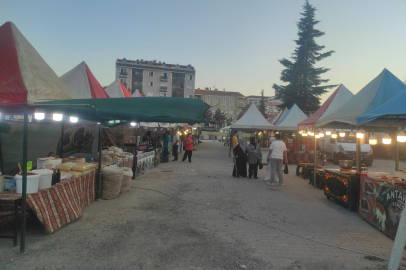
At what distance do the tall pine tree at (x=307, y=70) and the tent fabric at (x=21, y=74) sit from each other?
1234 inches

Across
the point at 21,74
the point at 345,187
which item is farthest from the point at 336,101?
the point at 21,74

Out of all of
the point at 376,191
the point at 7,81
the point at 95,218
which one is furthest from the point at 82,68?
the point at 376,191

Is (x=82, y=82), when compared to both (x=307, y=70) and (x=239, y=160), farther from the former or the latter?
(x=307, y=70)

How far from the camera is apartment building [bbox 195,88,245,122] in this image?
8012 centimetres

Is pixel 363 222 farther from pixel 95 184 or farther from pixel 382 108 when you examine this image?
pixel 95 184

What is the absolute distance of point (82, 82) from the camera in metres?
10.1

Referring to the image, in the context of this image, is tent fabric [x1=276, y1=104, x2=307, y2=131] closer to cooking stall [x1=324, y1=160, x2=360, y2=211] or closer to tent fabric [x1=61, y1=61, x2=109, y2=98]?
cooking stall [x1=324, y1=160, x2=360, y2=211]

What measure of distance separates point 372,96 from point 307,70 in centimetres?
2884

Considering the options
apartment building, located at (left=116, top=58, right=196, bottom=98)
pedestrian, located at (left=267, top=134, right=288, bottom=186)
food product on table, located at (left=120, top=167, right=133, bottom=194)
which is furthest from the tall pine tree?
apartment building, located at (left=116, top=58, right=196, bottom=98)

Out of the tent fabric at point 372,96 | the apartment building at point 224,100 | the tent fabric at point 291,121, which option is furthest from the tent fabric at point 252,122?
the apartment building at point 224,100

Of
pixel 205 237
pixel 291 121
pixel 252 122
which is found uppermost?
pixel 291 121

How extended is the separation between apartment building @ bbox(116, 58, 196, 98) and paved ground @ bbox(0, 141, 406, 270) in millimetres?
57492

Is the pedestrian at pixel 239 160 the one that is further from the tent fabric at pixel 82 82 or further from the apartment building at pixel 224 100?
the apartment building at pixel 224 100

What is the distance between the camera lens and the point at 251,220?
5.39m
